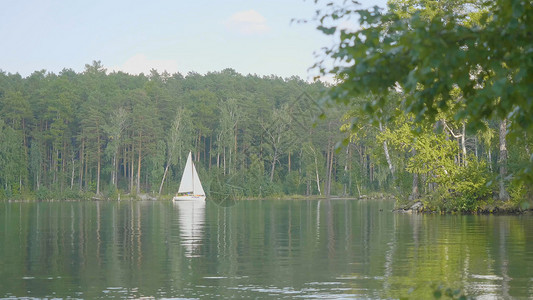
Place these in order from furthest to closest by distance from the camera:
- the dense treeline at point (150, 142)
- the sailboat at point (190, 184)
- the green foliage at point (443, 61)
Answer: the dense treeline at point (150, 142)
the sailboat at point (190, 184)
the green foliage at point (443, 61)

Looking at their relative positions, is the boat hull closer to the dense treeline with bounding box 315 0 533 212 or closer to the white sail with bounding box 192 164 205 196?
the white sail with bounding box 192 164 205 196

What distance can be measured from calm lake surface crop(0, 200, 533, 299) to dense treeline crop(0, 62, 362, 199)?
226ft

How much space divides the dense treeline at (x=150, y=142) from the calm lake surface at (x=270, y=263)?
68.9 metres

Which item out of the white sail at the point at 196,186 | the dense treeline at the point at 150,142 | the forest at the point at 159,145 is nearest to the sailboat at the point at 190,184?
the white sail at the point at 196,186

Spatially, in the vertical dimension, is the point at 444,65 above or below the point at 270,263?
above

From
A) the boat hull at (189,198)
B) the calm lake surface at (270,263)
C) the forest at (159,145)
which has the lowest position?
the calm lake surface at (270,263)

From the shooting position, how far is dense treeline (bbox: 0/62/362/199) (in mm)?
102562

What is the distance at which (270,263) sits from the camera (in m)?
19.0

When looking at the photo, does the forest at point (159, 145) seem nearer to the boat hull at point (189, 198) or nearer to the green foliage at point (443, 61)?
the boat hull at point (189, 198)

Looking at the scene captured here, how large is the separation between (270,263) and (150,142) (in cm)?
9198

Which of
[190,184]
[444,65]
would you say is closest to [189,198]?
[190,184]

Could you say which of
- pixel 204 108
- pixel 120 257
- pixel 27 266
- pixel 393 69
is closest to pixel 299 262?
pixel 120 257

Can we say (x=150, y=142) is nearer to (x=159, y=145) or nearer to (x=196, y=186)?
(x=159, y=145)

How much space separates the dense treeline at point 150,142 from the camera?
102562 millimetres
